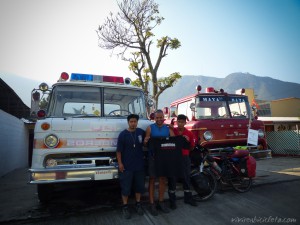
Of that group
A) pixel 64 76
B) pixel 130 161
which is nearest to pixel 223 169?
pixel 130 161

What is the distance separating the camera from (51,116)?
4426 millimetres

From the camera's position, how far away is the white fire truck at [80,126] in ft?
12.4

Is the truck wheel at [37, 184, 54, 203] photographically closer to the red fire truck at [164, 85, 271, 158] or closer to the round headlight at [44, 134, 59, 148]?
the round headlight at [44, 134, 59, 148]

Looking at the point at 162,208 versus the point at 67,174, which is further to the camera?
the point at 162,208

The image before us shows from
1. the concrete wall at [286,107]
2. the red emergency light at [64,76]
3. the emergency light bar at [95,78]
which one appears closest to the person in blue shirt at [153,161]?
the emergency light bar at [95,78]

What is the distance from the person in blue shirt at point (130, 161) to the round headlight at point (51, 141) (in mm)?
1151

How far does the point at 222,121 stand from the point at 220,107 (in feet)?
2.65

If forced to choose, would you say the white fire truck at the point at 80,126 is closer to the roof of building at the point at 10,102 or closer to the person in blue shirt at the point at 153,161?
the person in blue shirt at the point at 153,161

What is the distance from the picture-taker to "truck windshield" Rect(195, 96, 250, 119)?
21.6 feet

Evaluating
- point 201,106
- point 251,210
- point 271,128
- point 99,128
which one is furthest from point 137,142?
point 271,128

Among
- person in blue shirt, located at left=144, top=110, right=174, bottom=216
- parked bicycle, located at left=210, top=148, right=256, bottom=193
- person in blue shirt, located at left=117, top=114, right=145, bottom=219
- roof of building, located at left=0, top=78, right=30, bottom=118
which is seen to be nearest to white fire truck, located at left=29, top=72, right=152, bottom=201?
person in blue shirt, located at left=117, top=114, right=145, bottom=219

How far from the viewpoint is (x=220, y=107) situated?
271 inches

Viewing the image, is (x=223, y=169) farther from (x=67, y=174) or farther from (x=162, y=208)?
(x=67, y=174)

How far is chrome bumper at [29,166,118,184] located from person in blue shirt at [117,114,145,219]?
26cm
